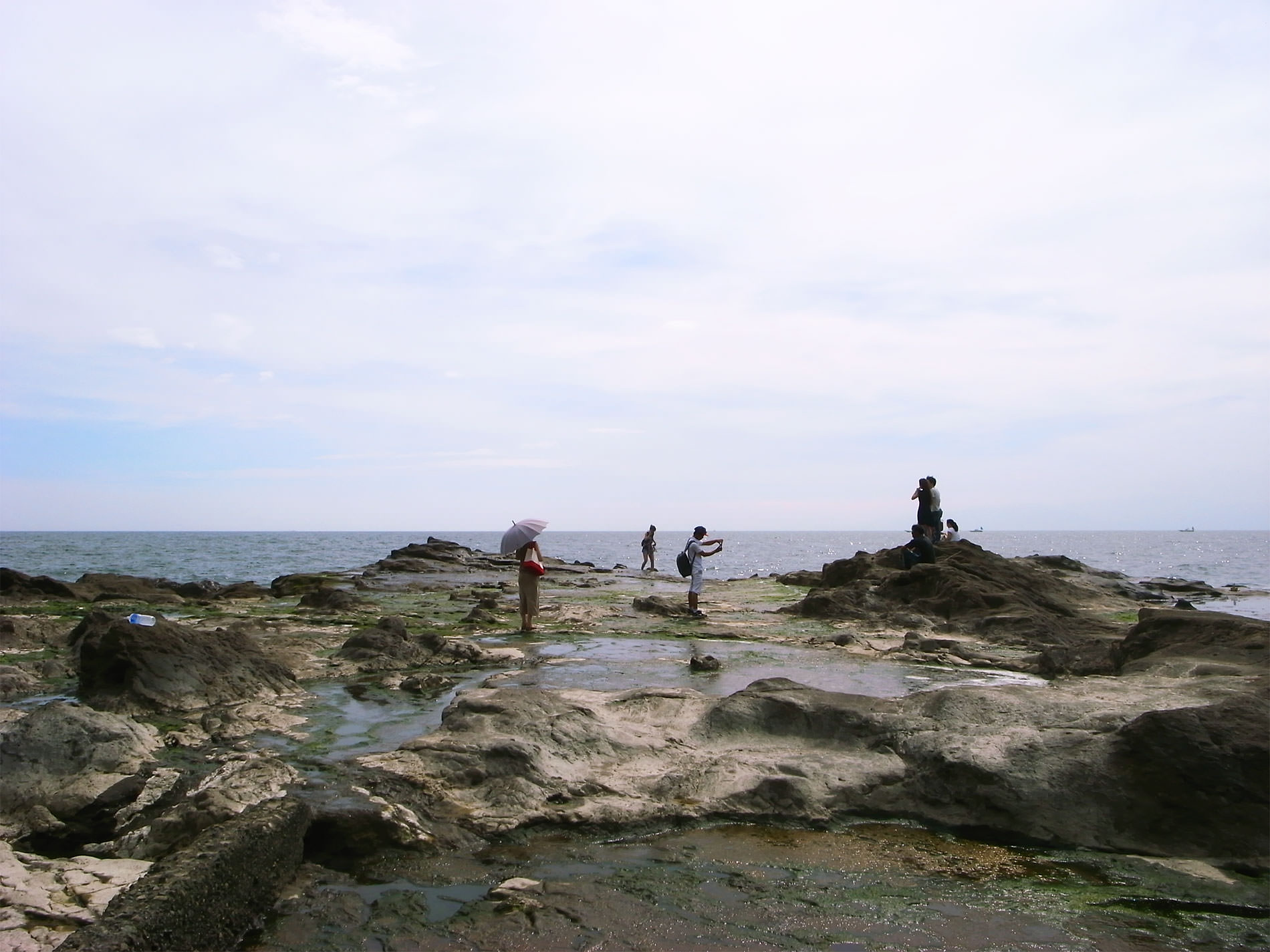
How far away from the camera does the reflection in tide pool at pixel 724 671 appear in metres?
8.73

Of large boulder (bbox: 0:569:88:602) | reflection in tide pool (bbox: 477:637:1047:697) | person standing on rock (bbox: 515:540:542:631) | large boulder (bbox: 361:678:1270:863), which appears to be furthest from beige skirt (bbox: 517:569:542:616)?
large boulder (bbox: 0:569:88:602)

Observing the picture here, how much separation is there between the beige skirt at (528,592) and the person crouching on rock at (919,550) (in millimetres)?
7606

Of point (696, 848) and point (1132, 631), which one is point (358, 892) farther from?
point (1132, 631)

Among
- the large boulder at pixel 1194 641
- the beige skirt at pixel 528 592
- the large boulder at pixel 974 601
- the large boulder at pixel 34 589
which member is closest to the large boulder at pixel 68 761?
the beige skirt at pixel 528 592

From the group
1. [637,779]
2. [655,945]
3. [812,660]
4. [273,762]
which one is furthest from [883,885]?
[812,660]

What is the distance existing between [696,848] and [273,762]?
8.54ft

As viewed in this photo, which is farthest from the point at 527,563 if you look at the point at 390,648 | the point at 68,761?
the point at 68,761

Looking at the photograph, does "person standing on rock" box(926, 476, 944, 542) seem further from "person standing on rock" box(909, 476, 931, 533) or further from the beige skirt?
the beige skirt

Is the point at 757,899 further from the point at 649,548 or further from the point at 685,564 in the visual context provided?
the point at 649,548

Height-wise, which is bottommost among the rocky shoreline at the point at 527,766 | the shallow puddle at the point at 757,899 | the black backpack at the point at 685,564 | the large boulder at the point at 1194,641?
the shallow puddle at the point at 757,899

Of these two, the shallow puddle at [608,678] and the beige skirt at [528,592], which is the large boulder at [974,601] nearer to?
the shallow puddle at [608,678]

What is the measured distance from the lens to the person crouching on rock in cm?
1672

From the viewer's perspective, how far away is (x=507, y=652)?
34.8 feet

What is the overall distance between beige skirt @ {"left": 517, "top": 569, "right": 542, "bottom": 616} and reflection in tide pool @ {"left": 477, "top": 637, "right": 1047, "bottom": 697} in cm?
125
